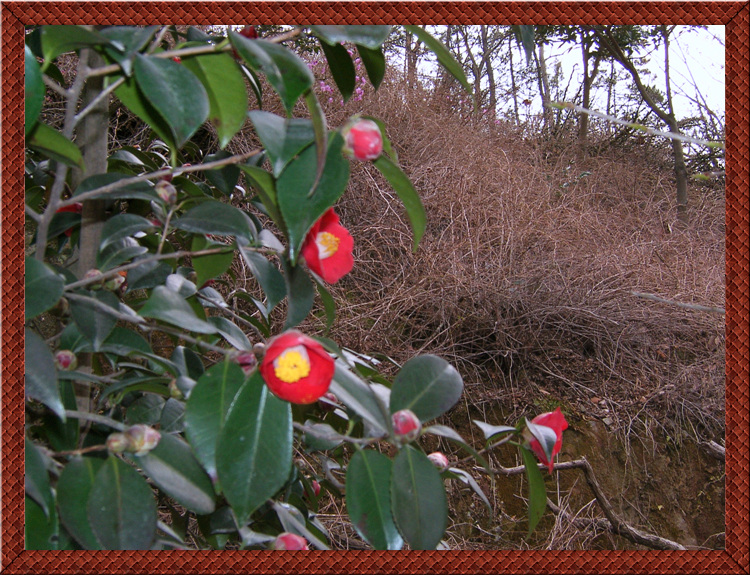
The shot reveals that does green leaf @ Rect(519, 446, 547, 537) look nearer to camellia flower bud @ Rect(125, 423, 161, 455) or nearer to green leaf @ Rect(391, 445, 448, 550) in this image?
green leaf @ Rect(391, 445, 448, 550)

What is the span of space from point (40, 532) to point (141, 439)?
0.22ft

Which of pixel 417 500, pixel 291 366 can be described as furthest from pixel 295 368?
pixel 417 500

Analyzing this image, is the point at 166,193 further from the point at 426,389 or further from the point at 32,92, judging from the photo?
the point at 426,389

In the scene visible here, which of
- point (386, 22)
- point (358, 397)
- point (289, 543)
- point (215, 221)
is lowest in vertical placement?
point (289, 543)

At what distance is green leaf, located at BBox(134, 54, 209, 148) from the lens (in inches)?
9.5

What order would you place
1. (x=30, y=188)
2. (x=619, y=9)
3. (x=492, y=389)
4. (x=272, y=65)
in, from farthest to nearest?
(x=492, y=389) < (x=30, y=188) < (x=619, y=9) < (x=272, y=65)

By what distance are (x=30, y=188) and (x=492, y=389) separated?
4.30ft

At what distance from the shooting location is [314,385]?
0.25m

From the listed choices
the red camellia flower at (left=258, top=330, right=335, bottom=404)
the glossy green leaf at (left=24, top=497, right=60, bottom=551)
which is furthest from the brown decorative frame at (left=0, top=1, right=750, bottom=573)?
the red camellia flower at (left=258, top=330, right=335, bottom=404)

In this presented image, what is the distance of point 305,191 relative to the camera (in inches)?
9.2

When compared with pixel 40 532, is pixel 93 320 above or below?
above

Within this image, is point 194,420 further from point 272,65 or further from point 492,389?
point 492,389

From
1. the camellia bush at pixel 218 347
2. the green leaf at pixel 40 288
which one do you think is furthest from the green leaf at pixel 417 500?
the green leaf at pixel 40 288

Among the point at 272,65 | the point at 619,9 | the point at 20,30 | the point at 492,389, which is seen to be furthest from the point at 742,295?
the point at 492,389
